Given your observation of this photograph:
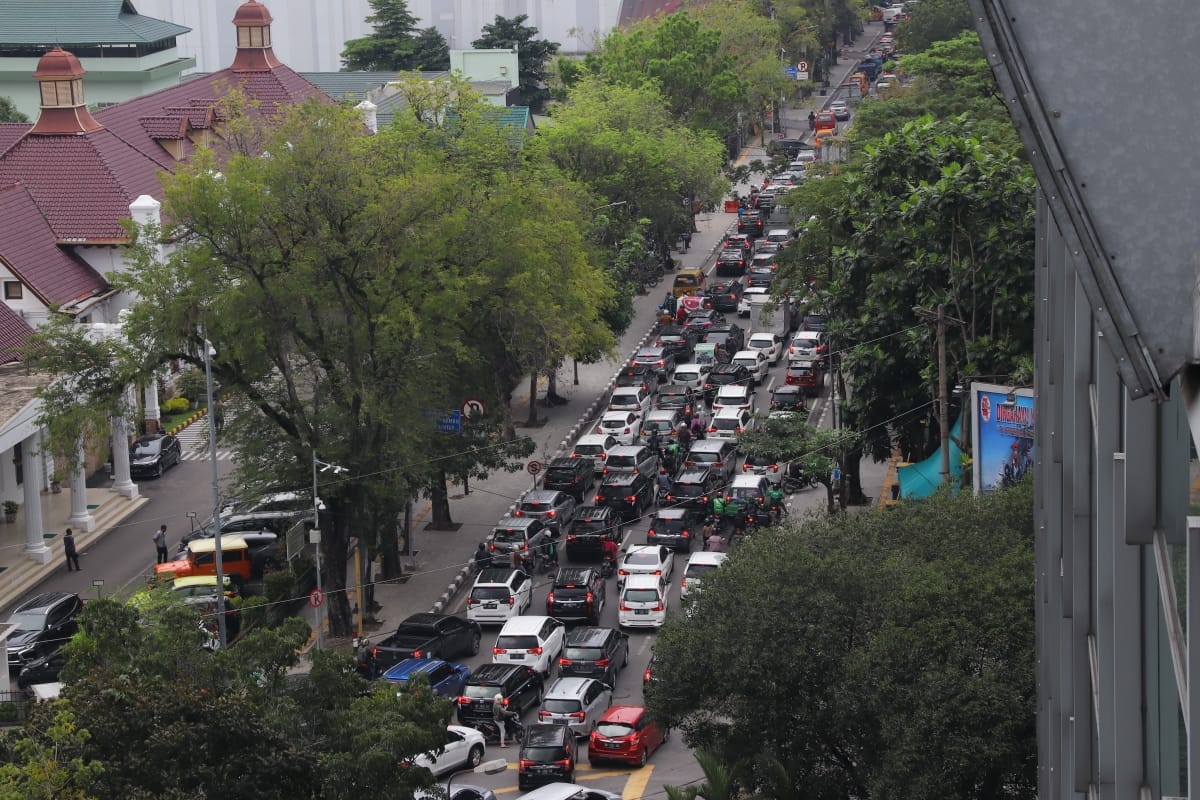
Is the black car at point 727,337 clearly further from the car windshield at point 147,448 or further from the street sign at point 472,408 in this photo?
the car windshield at point 147,448

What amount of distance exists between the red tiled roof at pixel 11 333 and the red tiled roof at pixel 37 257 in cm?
276

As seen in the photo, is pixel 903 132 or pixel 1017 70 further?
pixel 903 132

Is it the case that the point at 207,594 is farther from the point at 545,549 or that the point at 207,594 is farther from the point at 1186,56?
the point at 1186,56

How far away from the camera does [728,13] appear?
114125mm

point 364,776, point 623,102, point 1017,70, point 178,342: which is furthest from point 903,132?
point 1017,70

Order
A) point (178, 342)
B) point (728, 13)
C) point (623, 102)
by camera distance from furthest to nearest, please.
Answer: point (728, 13), point (623, 102), point (178, 342)

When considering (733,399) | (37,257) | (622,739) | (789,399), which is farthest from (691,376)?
(622,739)

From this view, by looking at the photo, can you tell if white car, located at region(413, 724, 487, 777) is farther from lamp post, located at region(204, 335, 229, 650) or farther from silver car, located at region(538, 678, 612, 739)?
lamp post, located at region(204, 335, 229, 650)

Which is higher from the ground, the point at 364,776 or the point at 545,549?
the point at 364,776

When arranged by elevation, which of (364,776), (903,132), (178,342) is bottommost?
(364,776)

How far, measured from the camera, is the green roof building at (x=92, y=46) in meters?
97.2

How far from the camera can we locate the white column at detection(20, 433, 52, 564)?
46.2m

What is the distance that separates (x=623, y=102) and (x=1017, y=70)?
244 ft

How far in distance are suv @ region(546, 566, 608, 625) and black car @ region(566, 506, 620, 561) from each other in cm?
399
